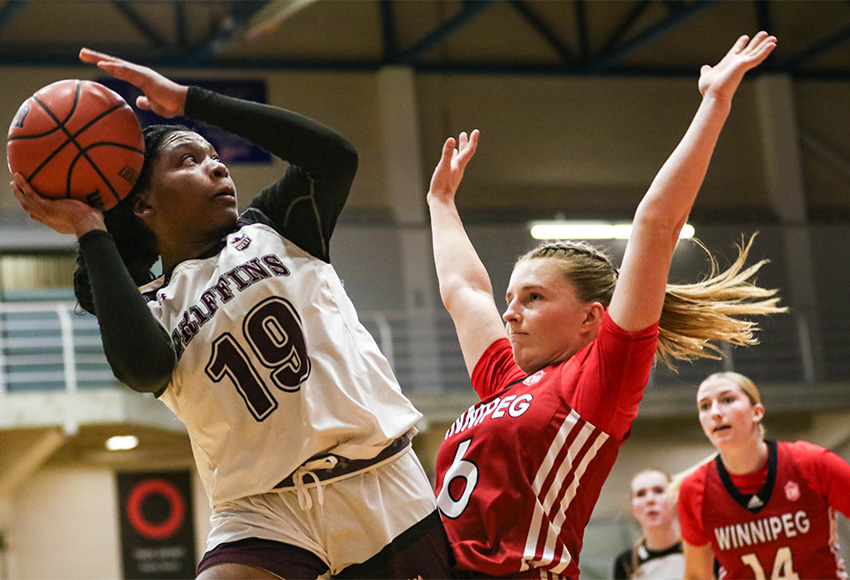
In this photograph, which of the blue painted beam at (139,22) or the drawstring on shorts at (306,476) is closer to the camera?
the drawstring on shorts at (306,476)

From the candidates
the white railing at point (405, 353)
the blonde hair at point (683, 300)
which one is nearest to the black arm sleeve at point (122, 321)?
the blonde hair at point (683, 300)

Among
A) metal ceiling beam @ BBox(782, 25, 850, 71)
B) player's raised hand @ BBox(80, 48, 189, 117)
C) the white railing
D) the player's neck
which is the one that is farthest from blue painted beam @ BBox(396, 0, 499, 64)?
player's raised hand @ BBox(80, 48, 189, 117)

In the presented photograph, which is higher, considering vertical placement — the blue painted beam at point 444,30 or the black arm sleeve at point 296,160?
the blue painted beam at point 444,30

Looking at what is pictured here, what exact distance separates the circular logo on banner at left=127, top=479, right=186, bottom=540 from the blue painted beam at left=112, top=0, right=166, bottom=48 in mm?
5670

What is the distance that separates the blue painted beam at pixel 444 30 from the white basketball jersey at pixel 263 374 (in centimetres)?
1189

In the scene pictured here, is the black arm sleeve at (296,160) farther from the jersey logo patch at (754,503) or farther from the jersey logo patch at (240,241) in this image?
the jersey logo patch at (754,503)

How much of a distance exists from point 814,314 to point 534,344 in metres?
13.8

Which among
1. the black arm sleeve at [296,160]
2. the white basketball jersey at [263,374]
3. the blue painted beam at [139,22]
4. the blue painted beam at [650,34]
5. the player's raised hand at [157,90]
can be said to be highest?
the blue painted beam at [139,22]

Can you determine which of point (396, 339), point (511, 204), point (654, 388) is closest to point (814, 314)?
point (654, 388)

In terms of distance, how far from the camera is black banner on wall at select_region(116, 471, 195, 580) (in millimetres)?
12602

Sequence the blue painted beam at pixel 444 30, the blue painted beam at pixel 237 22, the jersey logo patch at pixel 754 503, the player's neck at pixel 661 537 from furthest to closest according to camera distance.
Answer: the blue painted beam at pixel 444 30 → the blue painted beam at pixel 237 22 → the player's neck at pixel 661 537 → the jersey logo patch at pixel 754 503

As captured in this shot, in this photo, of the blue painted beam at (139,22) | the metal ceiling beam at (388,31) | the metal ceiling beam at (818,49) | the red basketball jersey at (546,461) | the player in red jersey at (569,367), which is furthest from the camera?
the metal ceiling beam at (818,49)

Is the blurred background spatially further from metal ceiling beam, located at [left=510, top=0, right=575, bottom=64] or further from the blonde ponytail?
the blonde ponytail

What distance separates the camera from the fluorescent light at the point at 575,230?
49.4ft
